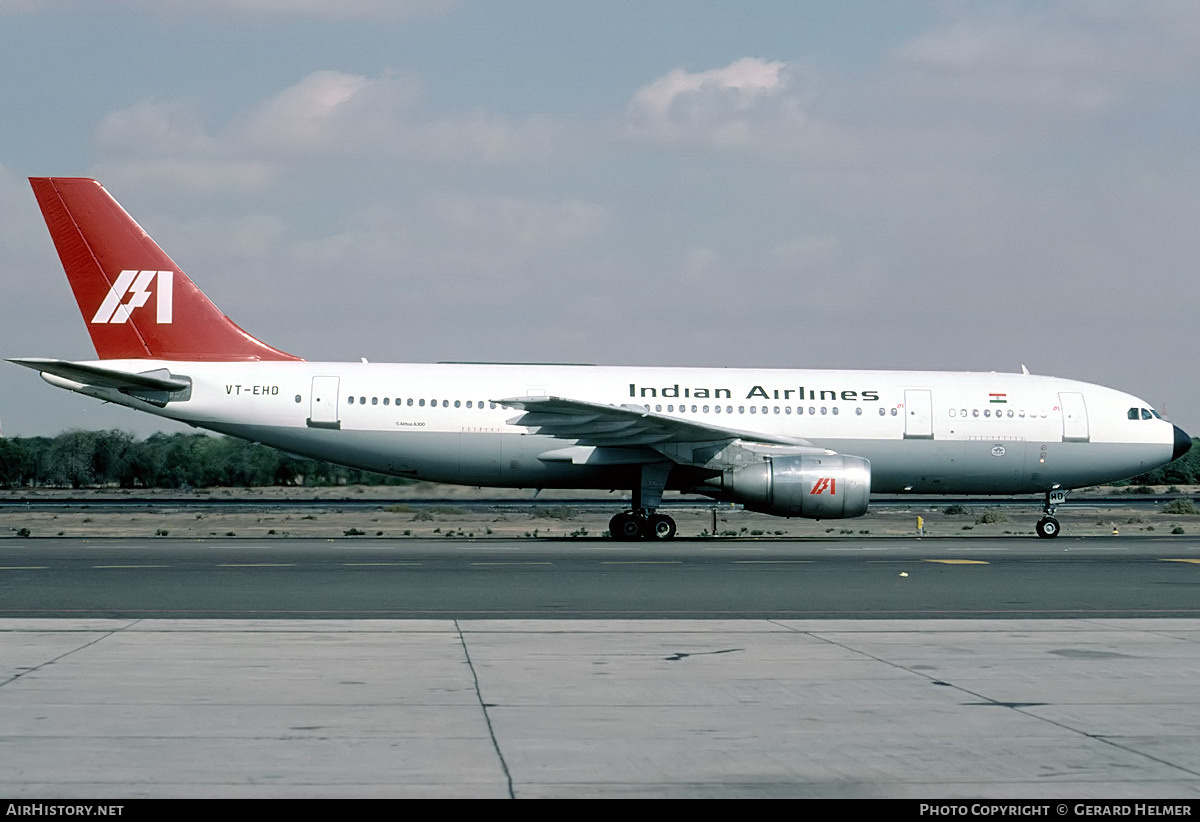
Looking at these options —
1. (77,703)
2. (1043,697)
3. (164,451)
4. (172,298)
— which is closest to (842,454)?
(172,298)

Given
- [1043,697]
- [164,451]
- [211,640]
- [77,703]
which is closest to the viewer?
[77,703]

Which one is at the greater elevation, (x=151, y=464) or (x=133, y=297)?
(x=133, y=297)

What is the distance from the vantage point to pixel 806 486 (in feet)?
80.9

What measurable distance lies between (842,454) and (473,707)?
2018 cm

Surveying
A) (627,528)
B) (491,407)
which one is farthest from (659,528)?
(491,407)

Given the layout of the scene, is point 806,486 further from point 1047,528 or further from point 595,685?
point 595,685

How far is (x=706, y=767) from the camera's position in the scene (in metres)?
6.34

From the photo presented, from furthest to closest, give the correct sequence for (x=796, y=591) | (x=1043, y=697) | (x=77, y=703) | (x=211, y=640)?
(x=796, y=591), (x=211, y=640), (x=1043, y=697), (x=77, y=703)

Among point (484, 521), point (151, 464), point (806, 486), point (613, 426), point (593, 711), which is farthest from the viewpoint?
point (151, 464)

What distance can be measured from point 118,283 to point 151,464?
48.4 meters

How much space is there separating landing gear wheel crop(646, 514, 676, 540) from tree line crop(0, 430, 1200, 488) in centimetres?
3323

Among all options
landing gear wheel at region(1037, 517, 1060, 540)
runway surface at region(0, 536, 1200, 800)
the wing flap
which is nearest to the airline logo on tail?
the wing flap

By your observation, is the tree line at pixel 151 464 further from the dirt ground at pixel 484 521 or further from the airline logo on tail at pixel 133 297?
the airline logo on tail at pixel 133 297

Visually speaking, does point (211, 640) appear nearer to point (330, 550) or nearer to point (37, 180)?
point (330, 550)
